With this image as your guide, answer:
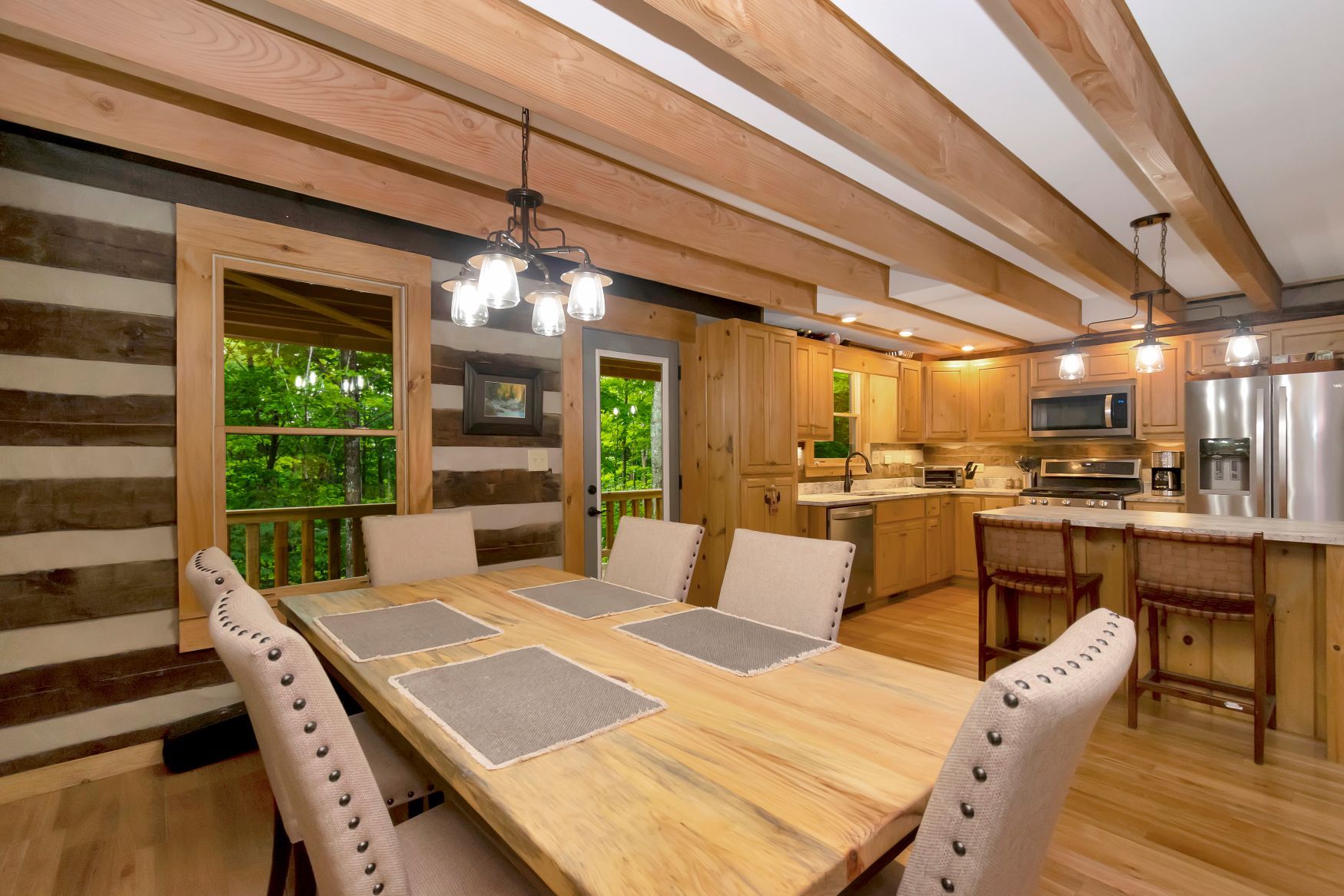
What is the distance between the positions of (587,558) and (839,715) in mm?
2802

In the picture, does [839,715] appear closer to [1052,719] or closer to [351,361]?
[1052,719]

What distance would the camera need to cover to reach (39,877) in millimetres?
1791

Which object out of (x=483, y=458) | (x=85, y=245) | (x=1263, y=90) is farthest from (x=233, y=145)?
(x=1263, y=90)

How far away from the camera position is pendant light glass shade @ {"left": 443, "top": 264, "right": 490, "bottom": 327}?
1.83m

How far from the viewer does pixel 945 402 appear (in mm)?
6148

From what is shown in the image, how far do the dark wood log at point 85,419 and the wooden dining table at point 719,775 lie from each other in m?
1.60

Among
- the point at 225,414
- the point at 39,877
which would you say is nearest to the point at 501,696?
the point at 39,877

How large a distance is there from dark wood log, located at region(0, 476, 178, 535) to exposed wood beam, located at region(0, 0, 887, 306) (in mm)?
1470

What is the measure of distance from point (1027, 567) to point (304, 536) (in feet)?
11.8

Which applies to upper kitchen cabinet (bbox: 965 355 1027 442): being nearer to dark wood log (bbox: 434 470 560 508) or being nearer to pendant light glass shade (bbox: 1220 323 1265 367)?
pendant light glass shade (bbox: 1220 323 1265 367)

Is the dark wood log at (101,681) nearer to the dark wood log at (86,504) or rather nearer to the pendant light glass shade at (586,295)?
the dark wood log at (86,504)

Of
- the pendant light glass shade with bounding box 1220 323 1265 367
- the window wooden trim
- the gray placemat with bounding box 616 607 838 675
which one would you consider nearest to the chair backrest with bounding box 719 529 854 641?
the gray placemat with bounding box 616 607 838 675

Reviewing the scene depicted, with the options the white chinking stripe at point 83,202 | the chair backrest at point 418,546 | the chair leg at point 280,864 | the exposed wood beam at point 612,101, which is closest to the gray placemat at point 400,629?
the chair leg at point 280,864

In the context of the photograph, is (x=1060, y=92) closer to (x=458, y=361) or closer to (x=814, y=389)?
Answer: (x=458, y=361)
